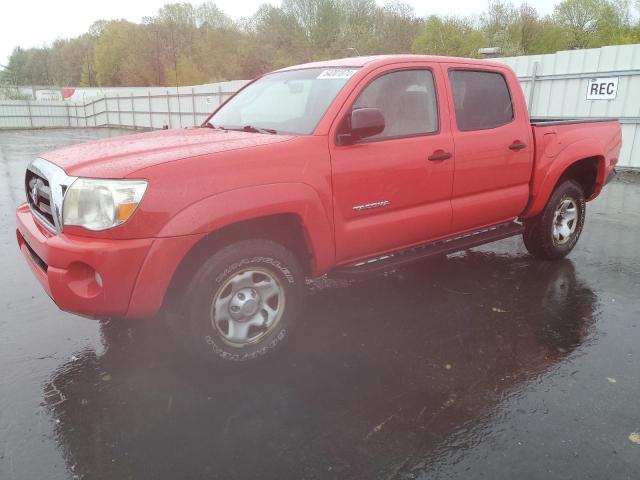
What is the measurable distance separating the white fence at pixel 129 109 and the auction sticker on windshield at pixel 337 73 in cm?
1708

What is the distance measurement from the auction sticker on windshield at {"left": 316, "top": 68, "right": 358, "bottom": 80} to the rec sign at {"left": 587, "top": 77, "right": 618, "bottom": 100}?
9.37 m

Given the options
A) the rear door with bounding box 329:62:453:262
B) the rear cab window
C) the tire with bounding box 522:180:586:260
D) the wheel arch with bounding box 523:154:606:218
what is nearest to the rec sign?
the wheel arch with bounding box 523:154:606:218

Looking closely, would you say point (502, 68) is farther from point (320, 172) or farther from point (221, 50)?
point (221, 50)

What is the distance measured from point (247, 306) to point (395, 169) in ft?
4.55

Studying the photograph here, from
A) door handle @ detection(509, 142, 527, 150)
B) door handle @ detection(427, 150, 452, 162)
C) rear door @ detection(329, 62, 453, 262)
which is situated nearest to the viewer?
rear door @ detection(329, 62, 453, 262)

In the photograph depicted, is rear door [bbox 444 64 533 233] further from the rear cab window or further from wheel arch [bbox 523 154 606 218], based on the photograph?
wheel arch [bbox 523 154 606 218]

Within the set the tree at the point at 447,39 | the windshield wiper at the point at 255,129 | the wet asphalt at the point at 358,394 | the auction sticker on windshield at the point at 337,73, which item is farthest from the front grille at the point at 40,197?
the tree at the point at 447,39

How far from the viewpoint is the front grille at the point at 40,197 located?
117 inches

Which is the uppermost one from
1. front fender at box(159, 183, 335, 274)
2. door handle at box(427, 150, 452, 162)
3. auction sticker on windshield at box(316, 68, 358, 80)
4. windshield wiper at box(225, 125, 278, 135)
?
auction sticker on windshield at box(316, 68, 358, 80)

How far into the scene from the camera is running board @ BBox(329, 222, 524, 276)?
3.52m

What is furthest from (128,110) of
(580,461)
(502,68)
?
(580,461)

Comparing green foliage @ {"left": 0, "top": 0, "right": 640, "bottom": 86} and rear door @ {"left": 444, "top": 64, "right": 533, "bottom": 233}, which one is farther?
green foliage @ {"left": 0, "top": 0, "right": 640, "bottom": 86}

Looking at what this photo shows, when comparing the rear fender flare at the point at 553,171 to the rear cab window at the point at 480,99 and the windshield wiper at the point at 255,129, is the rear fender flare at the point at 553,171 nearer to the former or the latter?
the rear cab window at the point at 480,99

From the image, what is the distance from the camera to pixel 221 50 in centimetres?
5997
